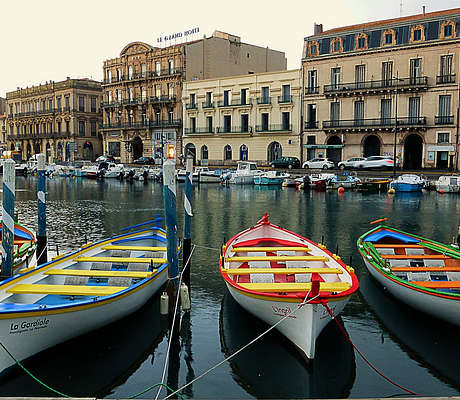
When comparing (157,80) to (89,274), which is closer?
(89,274)

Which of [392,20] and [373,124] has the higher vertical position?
[392,20]

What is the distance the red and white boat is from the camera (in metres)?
8.91

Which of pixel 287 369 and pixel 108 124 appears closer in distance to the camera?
pixel 287 369

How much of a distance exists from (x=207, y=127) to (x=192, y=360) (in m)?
58.5

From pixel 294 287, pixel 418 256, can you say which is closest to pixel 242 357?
pixel 294 287

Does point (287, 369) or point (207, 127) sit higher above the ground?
point (207, 127)

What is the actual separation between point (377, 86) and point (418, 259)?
141 ft

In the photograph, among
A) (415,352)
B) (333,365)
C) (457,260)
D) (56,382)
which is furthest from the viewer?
(457,260)

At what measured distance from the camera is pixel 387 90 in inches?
2057

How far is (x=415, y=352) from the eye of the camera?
10.1 m

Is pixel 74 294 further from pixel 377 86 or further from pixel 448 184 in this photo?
pixel 377 86

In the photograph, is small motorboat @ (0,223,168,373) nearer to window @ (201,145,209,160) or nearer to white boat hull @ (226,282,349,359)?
white boat hull @ (226,282,349,359)

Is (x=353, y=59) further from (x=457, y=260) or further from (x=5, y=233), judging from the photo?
(x=5, y=233)

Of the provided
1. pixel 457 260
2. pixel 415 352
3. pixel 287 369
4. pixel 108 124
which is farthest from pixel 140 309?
pixel 108 124
